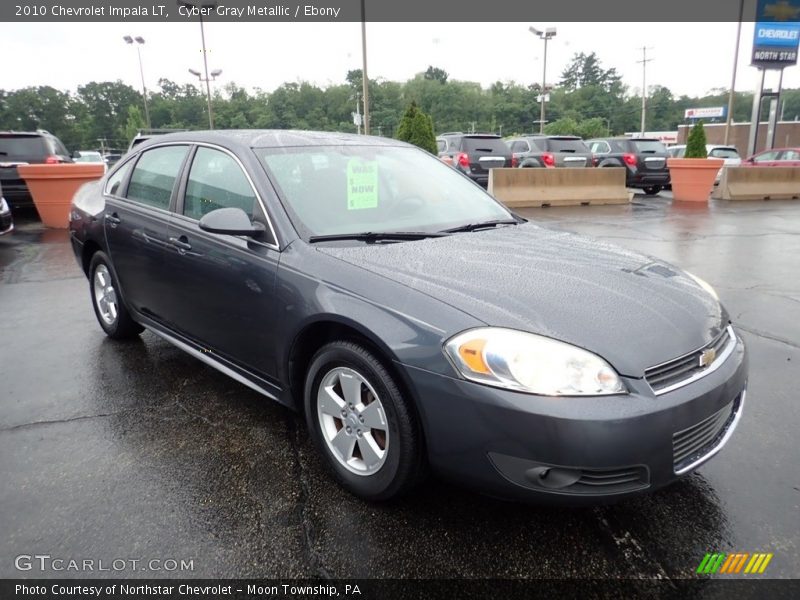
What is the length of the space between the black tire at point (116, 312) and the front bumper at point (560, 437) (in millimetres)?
3133

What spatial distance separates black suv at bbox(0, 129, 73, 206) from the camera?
11.0 metres

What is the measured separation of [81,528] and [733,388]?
9.09ft

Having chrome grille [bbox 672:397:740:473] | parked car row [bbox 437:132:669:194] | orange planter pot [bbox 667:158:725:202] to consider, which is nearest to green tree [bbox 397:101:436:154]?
parked car row [bbox 437:132:669:194]

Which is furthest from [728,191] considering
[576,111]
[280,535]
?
[576,111]

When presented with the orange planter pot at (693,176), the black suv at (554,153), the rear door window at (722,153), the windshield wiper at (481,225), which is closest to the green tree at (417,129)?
the black suv at (554,153)

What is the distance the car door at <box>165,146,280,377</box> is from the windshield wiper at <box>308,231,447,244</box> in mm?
247

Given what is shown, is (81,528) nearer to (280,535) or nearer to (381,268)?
(280,535)

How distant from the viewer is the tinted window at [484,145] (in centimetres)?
1548

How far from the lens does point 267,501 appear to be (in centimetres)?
258

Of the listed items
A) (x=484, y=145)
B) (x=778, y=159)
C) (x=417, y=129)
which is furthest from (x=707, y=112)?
(x=417, y=129)

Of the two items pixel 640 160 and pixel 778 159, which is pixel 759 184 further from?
pixel 778 159

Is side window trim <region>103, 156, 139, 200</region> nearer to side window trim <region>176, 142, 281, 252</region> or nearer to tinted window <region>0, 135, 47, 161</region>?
side window trim <region>176, 142, 281, 252</region>

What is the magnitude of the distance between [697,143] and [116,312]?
47.2 ft
